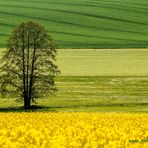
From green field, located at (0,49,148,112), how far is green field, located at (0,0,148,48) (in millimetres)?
11697

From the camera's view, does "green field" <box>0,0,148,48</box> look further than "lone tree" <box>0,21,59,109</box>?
Yes

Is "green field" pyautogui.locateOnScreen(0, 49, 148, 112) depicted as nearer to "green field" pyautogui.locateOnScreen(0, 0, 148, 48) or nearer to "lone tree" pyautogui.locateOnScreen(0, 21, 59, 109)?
"lone tree" pyautogui.locateOnScreen(0, 21, 59, 109)

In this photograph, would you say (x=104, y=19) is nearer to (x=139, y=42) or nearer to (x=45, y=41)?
(x=139, y=42)

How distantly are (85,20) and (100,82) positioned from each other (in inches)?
2497

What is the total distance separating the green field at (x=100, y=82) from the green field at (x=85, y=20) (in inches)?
460

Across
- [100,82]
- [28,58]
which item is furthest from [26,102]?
[100,82]

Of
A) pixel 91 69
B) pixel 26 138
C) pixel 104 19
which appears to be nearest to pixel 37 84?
pixel 91 69

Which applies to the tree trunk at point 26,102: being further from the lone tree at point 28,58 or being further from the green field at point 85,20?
the green field at point 85,20

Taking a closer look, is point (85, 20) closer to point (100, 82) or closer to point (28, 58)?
point (100, 82)

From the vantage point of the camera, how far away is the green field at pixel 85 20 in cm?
11351

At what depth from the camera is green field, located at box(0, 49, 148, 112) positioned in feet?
172

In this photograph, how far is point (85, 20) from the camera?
131875 millimetres

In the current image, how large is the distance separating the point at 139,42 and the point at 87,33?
14.9 metres

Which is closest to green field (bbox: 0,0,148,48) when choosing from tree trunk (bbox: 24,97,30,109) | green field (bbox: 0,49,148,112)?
green field (bbox: 0,49,148,112)
